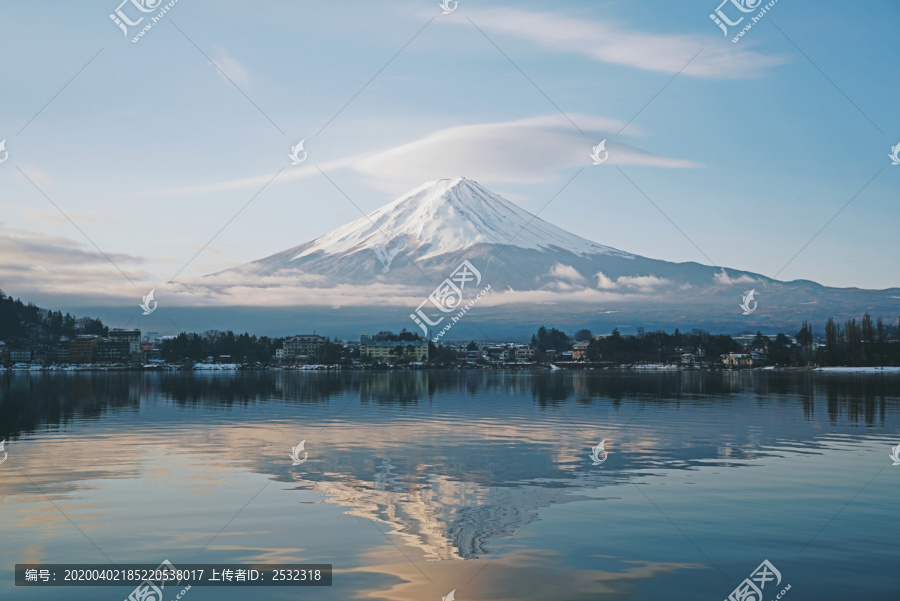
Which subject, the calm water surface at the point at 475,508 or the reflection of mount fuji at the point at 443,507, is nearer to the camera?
the calm water surface at the point at 475,508

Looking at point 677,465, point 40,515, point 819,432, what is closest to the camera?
point 40,515

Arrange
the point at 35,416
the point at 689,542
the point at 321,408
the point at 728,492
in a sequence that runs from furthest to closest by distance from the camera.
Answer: the point at 321,408
the point at 35,416
the point at 728,492
the point at 689,542

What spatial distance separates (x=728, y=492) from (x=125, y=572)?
1435cm

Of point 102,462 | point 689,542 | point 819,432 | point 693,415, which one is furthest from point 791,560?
point 693,415

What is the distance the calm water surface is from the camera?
13.4 metres

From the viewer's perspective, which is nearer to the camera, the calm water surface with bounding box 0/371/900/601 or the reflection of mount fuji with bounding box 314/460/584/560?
the calm water surface with bounding box 0/371/900/601

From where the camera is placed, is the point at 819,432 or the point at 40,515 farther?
the point at 819,432

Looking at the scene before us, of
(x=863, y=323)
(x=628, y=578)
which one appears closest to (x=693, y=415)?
(x=628, y=578)

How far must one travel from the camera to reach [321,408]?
172 feet

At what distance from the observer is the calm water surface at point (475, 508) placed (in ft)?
44.0

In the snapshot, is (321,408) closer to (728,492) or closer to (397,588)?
(728,492)

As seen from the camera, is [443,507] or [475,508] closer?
[475,508]

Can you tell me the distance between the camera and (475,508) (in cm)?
1842

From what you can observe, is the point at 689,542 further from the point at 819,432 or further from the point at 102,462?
the point at 819,432
